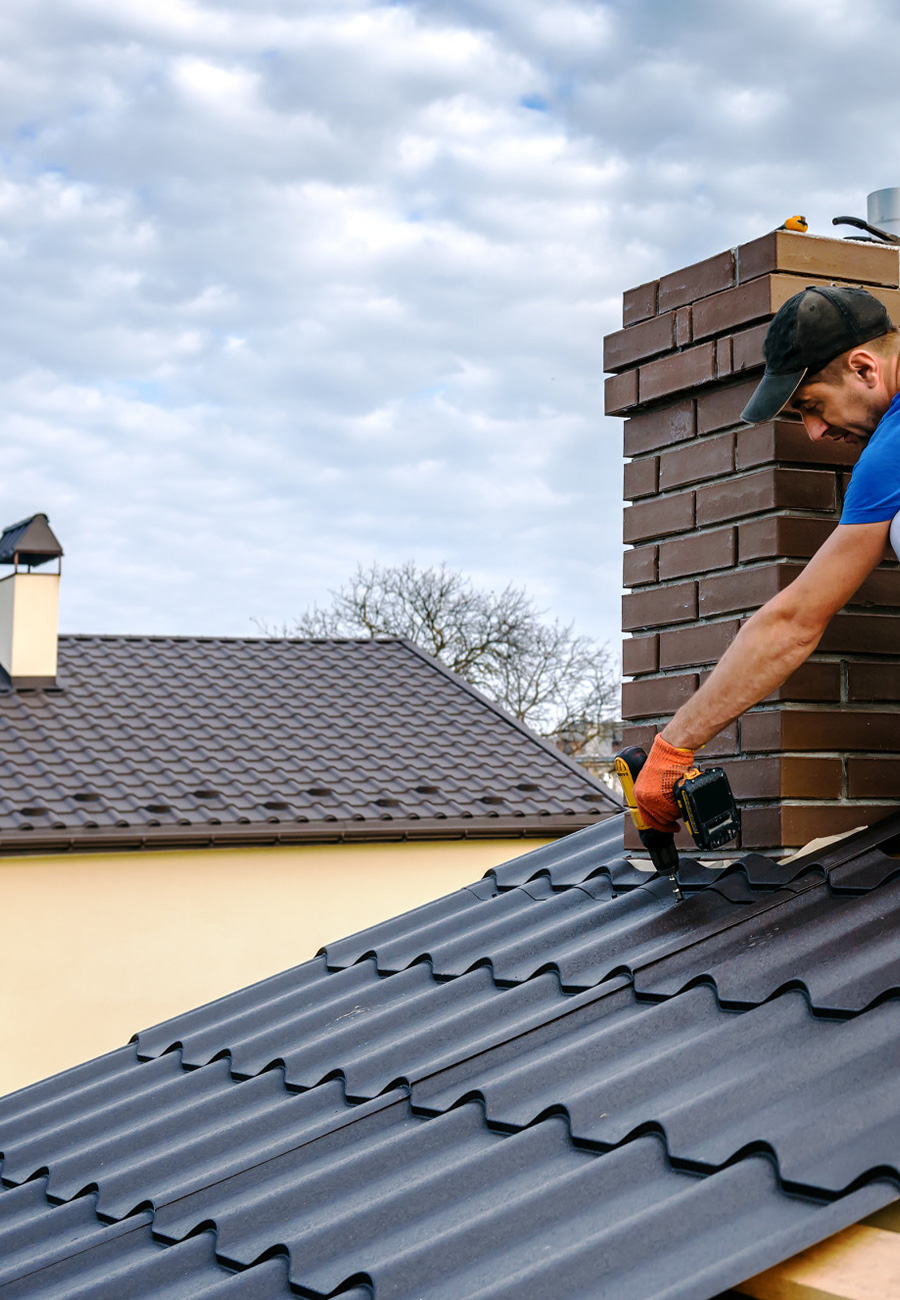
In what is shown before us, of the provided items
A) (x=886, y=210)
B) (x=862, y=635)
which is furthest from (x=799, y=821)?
(x=886, y=210)

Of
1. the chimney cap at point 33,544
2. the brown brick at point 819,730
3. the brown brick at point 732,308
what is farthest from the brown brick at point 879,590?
the chimney cap at point 33,544

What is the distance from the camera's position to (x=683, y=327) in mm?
3596

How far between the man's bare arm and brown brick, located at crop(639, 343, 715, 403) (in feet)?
3.16

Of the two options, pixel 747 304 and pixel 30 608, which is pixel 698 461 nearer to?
pixel 747 304

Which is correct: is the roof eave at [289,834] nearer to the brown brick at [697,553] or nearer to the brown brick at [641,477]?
the brown brick at [641,477]

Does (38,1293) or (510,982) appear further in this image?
(510,982)

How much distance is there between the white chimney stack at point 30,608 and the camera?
14273mm

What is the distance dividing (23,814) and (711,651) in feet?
30.2

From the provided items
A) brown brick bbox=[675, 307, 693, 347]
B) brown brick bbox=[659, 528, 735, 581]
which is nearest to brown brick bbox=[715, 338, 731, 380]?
brown brick bbox=[675, 307, 693, 347]

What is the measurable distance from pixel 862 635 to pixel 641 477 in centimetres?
82

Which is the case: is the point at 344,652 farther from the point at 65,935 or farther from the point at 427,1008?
the point at 427,1008

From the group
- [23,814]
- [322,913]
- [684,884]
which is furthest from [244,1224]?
[322,913]

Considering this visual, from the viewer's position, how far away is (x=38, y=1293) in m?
2.28

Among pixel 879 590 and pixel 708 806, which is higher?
pixel 879 590
